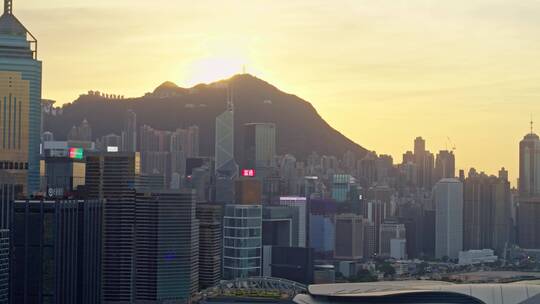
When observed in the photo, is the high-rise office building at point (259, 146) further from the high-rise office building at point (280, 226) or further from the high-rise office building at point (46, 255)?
the high-rise office building at point (46, 255)

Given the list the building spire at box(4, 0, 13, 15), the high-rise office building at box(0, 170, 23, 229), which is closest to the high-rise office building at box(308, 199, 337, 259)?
the building spire at box(4, 0, 13, 15)

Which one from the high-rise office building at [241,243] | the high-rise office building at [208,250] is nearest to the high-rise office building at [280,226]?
the high-rise office building at [241,243]

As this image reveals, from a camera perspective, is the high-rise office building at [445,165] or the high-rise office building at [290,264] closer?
the high-rise office building at [290,264]

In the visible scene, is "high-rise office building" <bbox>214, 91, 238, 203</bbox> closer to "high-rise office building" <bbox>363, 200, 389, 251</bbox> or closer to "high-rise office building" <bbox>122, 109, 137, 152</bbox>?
"high-rise office building" <bbox>122, 109, 137, 152</bbox>

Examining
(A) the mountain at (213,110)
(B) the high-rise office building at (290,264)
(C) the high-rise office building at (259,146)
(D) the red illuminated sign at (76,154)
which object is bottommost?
(B) the high-rise office building at (290,264)

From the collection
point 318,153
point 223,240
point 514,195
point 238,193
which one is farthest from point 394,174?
point 223,240

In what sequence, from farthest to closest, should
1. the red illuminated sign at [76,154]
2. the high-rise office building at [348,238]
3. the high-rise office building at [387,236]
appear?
the high-rise office building at [387,236] < the high-rise office building at [348,238] < the red illuminated sign at [76,154]

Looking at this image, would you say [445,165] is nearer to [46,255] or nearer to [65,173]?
[65,173]
